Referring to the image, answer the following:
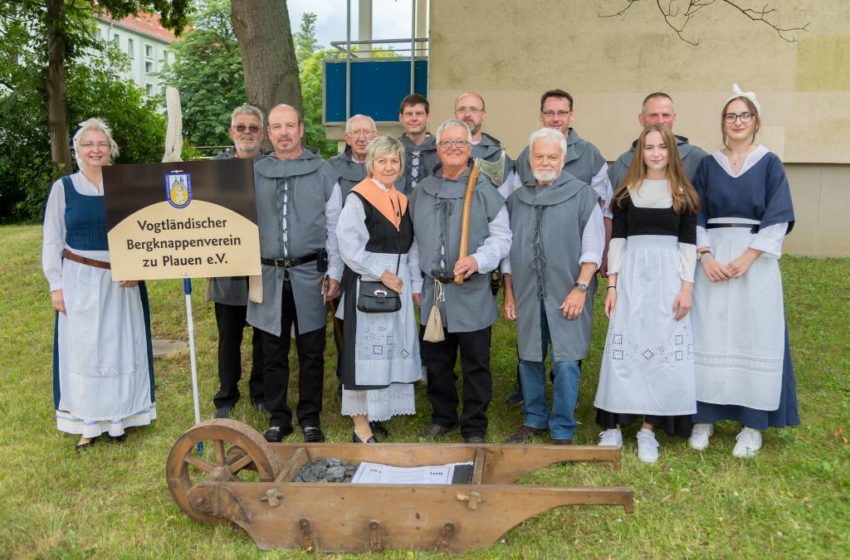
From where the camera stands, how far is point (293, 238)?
16.0 feet

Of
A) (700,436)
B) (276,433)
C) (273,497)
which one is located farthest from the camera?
(276,433)

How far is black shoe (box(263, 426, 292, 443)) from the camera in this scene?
5039mm

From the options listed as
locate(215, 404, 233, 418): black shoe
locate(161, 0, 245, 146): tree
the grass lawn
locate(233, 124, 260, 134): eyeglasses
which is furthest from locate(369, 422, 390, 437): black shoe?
locate(161, 0, 245, 146): tree

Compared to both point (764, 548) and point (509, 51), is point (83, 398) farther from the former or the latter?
point (509, 51)

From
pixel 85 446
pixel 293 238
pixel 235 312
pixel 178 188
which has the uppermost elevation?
pixel 178 188

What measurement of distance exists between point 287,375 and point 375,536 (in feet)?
6.10

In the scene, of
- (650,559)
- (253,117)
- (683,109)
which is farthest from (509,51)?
(650,559)

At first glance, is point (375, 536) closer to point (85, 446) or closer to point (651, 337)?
point (651, 337)

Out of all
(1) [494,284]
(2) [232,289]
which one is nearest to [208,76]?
(2) [232,289]

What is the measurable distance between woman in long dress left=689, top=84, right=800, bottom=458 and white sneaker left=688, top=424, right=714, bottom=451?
18 centimetres

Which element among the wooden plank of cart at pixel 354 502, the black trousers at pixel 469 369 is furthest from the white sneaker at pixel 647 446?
the black trousers at pixel 469 369

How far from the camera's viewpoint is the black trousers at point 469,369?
4.89m

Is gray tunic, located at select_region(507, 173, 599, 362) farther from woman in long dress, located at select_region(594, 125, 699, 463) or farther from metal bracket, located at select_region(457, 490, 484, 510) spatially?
metal bracket, located at select_region(457, 490, 484, 510)

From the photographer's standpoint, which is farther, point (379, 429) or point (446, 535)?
point (379, 429)
